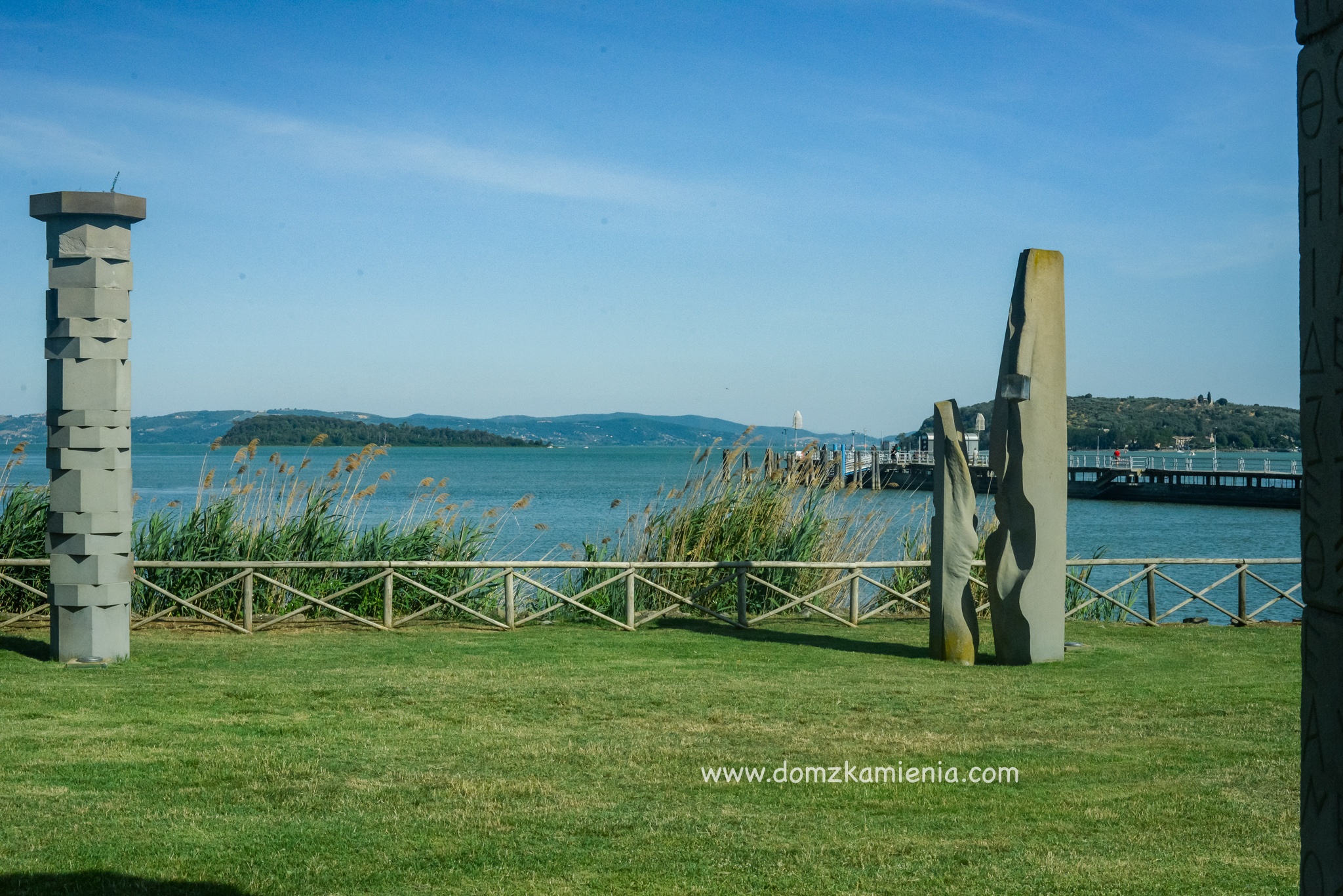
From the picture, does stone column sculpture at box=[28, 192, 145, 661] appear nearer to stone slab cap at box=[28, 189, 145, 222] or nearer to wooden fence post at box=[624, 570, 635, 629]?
stone slab cap at box=[28, 189, 145, 222]

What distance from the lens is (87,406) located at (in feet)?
30.3

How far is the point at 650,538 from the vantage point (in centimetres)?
1368

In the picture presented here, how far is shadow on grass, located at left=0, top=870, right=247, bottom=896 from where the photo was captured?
4.43m

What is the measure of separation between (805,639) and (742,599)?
3.09 ft

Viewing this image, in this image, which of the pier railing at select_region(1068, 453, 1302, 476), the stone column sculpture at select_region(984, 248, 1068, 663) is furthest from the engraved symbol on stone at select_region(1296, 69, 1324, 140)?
the pier railing at select_region(1068, 453, 1302, 476)

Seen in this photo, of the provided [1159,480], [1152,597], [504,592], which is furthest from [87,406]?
[1159,480]

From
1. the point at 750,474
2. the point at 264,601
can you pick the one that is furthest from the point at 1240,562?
the point at 264,601

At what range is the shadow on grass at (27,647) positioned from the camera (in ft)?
31.6

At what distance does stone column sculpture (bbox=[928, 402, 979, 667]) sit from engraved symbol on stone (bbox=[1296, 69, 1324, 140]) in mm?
7840

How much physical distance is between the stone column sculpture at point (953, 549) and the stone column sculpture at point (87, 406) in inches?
266

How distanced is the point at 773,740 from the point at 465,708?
7.30 ft

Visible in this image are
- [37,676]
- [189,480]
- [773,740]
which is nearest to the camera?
[773,740]

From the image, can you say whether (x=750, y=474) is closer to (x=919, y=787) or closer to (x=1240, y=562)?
(x=1240, y=562)

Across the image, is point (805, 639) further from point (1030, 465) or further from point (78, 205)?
point (78, 205)
